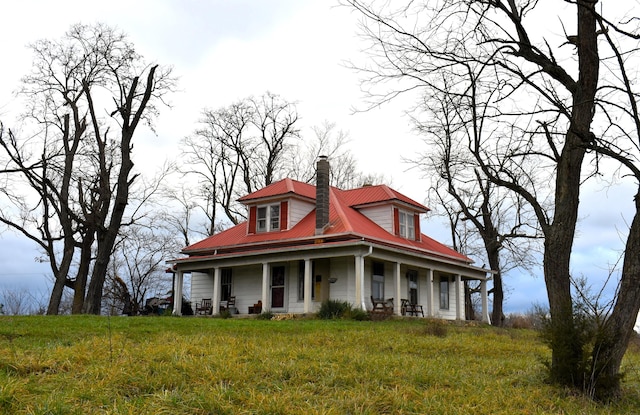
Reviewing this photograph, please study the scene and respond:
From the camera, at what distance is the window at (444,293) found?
92.0ft

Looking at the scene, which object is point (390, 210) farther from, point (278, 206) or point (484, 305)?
point (484, 305)

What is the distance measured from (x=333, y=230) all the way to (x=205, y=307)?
7277 mm

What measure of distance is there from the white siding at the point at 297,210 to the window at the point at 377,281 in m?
3.86

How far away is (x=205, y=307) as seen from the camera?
1030 inches

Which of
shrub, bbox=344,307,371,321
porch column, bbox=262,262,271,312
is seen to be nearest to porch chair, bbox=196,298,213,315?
porch column, bbox=262,262,271,312

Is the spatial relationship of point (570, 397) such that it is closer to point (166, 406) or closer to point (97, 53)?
point (166, 406)

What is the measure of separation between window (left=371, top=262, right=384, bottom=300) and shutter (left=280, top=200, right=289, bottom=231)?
13.5ft

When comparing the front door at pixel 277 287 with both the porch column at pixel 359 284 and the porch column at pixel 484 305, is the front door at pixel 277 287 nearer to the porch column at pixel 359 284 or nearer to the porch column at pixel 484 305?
the porch column at pixel 359 284

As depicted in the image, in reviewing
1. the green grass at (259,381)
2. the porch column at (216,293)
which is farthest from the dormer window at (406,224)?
the green grass at (259,381)

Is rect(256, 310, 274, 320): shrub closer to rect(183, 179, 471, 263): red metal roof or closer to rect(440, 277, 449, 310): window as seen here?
rect(183, 179, 471, 263): red metal roof

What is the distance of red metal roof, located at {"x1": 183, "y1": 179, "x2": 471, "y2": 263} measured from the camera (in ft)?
75.6

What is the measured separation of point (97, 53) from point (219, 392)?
865 inches

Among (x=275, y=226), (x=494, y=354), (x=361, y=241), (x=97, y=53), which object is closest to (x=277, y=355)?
(x=494, y=354)

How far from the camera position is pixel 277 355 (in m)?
8.91
